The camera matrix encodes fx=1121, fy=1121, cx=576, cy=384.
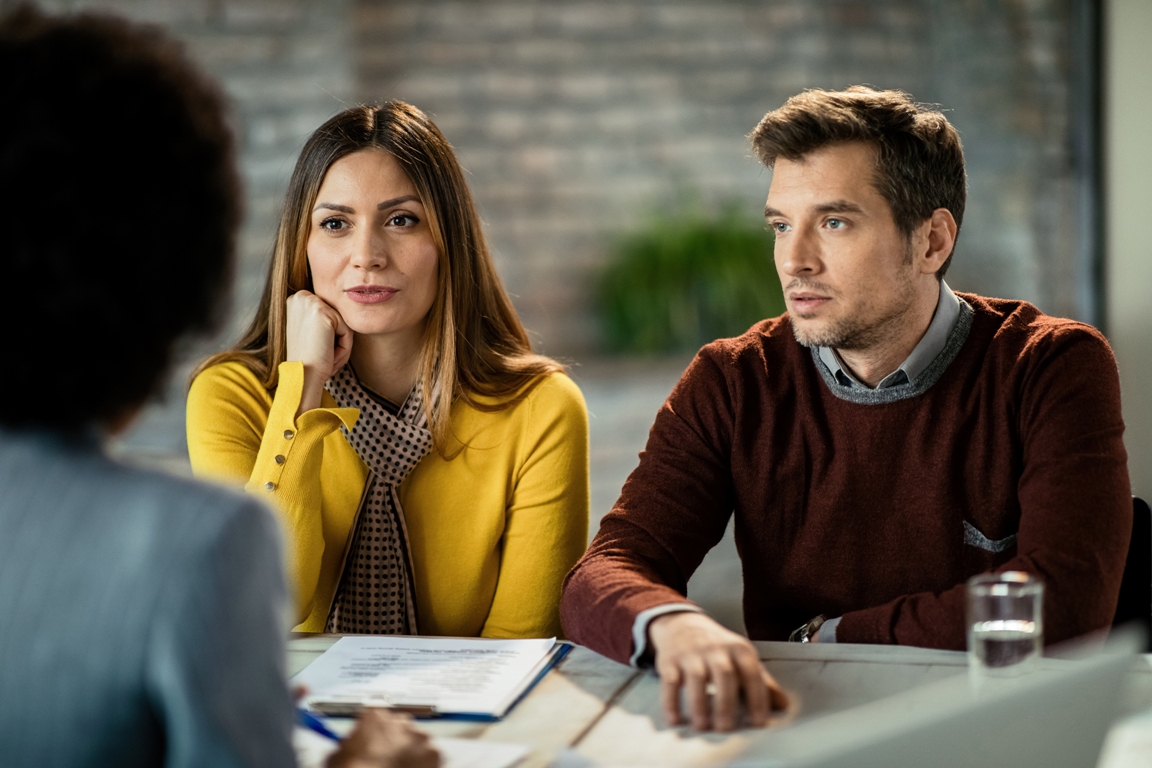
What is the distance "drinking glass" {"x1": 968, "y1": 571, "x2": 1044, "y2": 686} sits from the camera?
1.05 meters

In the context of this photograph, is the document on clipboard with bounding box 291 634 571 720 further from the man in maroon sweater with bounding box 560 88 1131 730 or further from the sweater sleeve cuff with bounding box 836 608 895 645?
the sweater sleeve cuff with bounding box 836 608 895 645

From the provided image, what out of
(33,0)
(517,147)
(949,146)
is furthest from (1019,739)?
(517,147)

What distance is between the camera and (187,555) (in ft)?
2.10

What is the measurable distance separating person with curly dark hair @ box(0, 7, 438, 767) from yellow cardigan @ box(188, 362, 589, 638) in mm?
983

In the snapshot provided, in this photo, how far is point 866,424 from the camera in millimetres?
1599

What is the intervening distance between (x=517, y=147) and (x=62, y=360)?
354 cm

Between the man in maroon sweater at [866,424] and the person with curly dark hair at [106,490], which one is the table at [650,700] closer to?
the man in maroon sweater at [866,424]

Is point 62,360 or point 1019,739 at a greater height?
point 62,360

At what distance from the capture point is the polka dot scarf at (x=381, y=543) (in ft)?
5.65

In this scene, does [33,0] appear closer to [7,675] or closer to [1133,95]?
[7,675]

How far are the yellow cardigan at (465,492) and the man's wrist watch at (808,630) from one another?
37 centimetres

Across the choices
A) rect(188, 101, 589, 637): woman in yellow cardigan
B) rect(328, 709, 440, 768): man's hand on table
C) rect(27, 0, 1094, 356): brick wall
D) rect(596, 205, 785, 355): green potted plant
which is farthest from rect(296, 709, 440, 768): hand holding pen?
rect(27, 0, 1094, 356): brick wall

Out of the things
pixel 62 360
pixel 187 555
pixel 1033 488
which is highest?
pixel 62 360

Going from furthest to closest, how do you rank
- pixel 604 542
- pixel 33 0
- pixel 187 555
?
pixel 604 542 → pixel 33 0 → pixel 187 555
